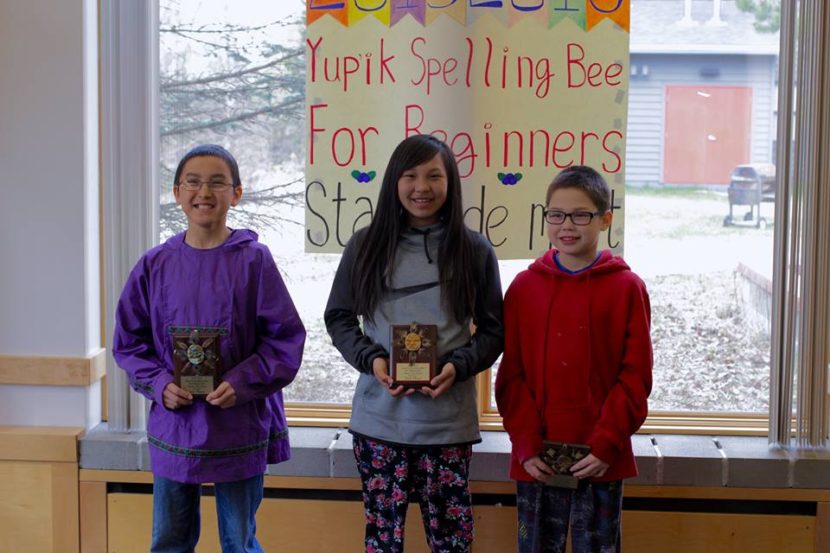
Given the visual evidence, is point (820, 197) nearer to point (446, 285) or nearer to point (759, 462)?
point (759, 462)

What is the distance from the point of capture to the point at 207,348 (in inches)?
92.4

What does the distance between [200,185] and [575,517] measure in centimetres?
127

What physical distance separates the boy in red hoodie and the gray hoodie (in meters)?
0.10

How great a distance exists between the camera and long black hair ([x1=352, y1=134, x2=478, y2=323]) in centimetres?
243

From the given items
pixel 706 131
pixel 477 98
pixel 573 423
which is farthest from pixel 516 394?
pixel 706 131

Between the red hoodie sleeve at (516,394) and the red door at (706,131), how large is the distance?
2.99ft

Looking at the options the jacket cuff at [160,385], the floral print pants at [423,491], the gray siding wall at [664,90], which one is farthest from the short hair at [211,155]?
the gray siding wall at [664,90]

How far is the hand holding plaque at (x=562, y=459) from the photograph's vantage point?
7.59 feet

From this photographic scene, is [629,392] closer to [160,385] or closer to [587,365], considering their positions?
[587,365]

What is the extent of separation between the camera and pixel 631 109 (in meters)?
3.03

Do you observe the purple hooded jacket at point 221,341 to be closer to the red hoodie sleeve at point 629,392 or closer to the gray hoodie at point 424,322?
the gray hoodie at point 424,322

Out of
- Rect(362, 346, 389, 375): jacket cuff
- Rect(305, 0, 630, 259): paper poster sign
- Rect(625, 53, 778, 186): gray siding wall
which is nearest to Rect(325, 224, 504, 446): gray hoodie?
Rect(362, 346, 389, 375): jacket cuff

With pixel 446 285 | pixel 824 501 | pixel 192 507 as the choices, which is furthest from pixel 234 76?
pixel 824 501

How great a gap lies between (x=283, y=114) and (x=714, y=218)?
144 centimetres
